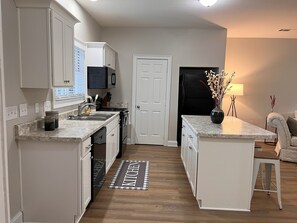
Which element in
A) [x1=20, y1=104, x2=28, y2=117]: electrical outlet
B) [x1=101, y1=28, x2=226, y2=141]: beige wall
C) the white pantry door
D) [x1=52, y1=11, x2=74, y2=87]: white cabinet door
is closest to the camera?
[x1=20, y1=104, x2=28, y2=117]: electrical outlet

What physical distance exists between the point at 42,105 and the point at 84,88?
165 cm

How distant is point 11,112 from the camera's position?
2.21 metres

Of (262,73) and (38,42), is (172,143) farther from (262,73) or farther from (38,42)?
(38,42)

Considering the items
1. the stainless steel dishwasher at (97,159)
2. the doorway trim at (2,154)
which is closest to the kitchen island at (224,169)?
the stainless steel dishwasher at (97,159)

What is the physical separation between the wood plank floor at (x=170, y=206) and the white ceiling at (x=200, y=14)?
2.82 meters

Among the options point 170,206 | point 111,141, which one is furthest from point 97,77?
point 170,206

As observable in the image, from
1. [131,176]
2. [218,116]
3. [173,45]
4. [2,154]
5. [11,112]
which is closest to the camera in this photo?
[2,154]

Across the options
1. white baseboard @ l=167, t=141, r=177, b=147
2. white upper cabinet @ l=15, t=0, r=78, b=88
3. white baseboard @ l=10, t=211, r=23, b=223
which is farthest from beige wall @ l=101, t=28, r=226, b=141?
white baseboard @ l=10, t=211, r=23, b=223

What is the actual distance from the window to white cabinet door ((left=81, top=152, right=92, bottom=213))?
1.06m

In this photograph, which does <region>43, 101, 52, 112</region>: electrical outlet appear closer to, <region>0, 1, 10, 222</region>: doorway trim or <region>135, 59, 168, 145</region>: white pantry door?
<region>0, 1, 10, 222</region>: doorway trim

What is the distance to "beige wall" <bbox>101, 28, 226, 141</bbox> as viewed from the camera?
5551 millimetres

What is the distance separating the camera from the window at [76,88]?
11.0ft

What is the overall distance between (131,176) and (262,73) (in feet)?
15.6

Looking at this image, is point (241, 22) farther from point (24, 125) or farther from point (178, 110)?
point (24, 125)
